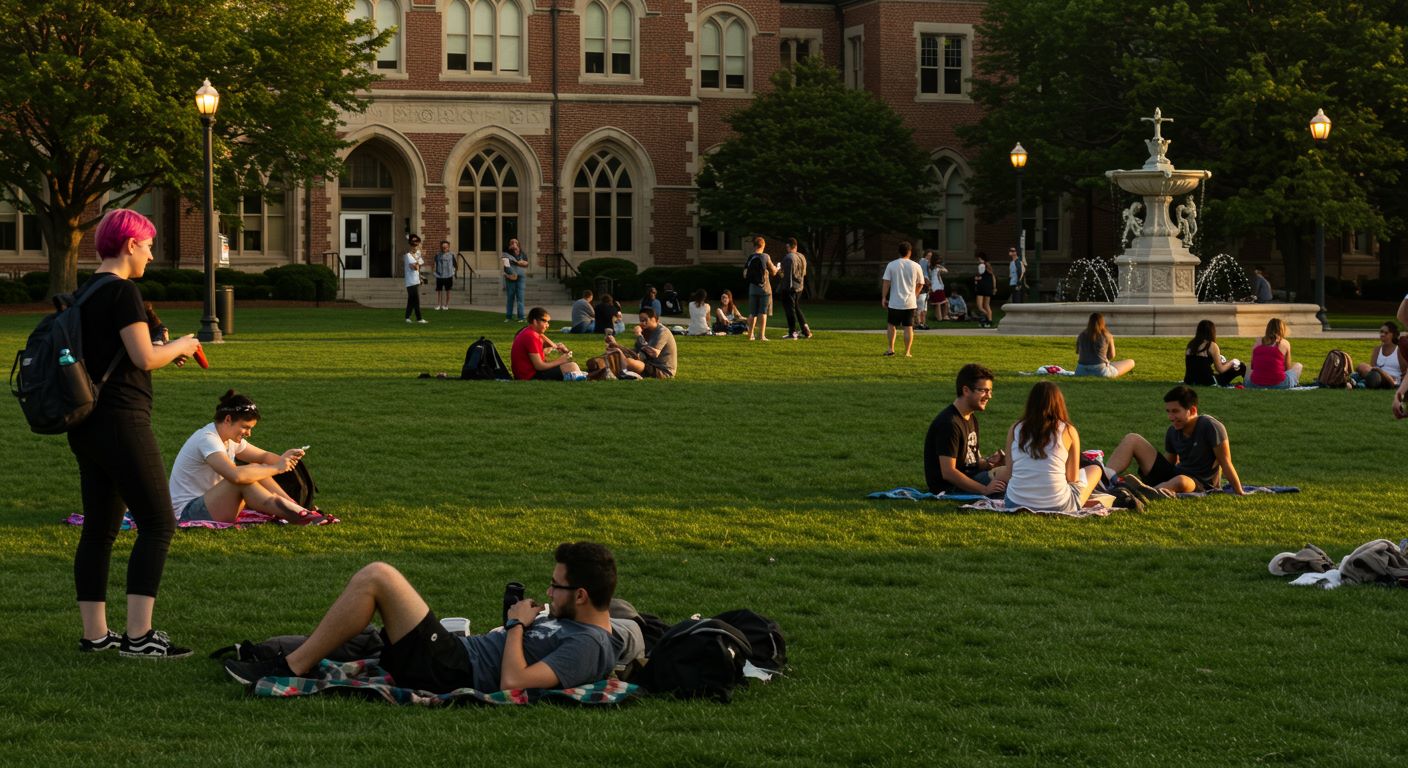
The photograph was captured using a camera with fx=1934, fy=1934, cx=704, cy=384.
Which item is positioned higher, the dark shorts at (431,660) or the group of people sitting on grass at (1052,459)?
the group of people sitting on grass at (1052,459)

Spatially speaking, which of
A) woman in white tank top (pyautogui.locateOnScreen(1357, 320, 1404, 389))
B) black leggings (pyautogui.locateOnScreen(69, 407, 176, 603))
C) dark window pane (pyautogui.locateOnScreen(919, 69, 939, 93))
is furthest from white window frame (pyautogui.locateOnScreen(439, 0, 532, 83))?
black leggings (pyautogui.locateOnScreen(69, 407, 176, 603))

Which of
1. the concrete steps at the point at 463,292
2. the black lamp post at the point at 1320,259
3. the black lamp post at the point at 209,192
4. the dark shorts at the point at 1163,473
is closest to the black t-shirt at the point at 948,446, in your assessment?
the dark shorts at the point at 1163,473

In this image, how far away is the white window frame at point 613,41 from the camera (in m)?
55.8

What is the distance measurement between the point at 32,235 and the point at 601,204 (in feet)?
51.8

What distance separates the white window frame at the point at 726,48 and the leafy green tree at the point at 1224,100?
770 cm

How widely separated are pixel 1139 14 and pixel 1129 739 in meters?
43.7

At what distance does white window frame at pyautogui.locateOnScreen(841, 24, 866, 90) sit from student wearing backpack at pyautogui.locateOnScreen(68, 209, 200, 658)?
2050 inches

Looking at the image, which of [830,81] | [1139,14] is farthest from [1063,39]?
[830,81]

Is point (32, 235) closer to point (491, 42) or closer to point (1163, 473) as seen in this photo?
point (491, 42)

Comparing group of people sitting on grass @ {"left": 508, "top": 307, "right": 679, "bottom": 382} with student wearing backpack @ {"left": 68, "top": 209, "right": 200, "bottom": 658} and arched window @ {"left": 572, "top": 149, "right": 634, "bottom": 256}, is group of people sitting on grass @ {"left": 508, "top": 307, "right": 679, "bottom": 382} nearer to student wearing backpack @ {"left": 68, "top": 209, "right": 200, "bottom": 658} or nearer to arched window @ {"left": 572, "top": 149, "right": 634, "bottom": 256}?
student wearing backpack @ {"left": 68, "top": 209, "right": 200, "bottom": 658}

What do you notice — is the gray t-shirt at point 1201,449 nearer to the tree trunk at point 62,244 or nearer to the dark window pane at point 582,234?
the tree trunk at point 62,244

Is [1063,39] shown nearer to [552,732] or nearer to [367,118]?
[367,118]

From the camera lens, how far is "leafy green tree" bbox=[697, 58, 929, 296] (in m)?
51.9

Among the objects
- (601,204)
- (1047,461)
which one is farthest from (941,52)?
(1047,461)
